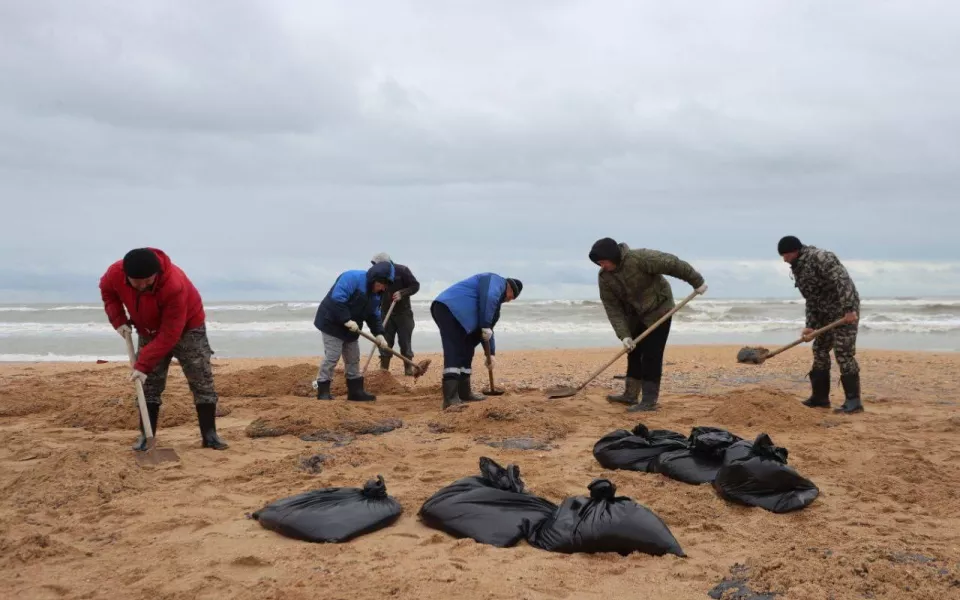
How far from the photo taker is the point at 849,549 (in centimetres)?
292

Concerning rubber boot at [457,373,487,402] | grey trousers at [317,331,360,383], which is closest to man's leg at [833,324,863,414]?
rubber boot at [457,373,487,402]

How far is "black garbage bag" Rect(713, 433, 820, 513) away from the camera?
3492mm

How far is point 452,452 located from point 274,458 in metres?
1.15

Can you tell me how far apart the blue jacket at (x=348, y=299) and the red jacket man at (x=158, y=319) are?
5.72ft

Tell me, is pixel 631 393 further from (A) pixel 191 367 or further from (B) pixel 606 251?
(A) pixel 191 367

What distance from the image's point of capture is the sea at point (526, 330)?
14750 mm

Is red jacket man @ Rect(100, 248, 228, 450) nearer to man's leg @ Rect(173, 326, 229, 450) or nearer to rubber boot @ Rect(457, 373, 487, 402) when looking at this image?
man's leg @ Rect(173, 326, 229, 450)

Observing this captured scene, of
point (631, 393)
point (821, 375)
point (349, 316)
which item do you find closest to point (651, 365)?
point (631, 393)

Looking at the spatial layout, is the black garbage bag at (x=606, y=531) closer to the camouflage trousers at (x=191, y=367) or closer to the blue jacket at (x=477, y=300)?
the camouflage trousers at (x=191, y=367)

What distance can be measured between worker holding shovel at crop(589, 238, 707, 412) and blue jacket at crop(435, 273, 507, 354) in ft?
2.93

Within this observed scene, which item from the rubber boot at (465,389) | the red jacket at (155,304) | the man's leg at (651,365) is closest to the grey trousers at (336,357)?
the rubber boot at (465,389)

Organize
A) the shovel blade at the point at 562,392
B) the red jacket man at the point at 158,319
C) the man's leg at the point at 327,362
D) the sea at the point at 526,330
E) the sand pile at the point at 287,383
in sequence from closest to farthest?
the red jacket man at the point at 158,319, the man's leg at the point at 327,362, the shovel blade at the point at 562,392, the sand pile at the point at 287,383, the sea at the point at 526,330

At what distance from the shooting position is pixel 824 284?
617 centimetres

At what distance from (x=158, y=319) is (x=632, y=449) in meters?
3.08
